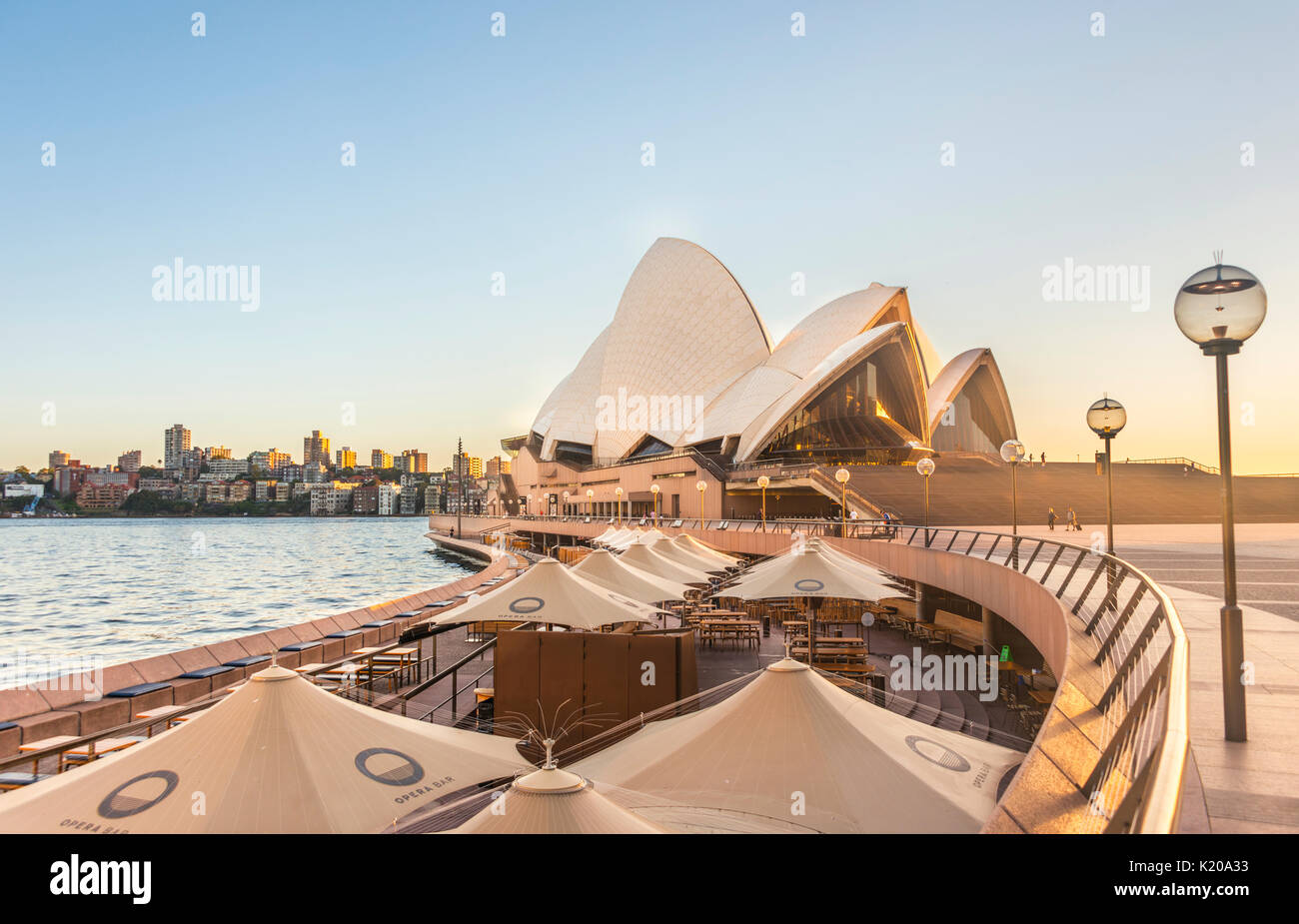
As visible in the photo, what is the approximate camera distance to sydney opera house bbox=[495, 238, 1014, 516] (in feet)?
168

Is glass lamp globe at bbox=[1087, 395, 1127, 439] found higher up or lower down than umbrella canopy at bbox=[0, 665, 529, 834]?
higher up

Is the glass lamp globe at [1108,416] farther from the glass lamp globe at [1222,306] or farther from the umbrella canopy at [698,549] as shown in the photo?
the umbrella canopy at [698,549]

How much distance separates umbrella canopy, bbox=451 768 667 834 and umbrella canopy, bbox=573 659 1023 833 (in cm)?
102

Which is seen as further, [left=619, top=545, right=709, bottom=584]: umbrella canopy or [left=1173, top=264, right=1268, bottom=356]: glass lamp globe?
[left=619, top=545, right=709, bottom=584]: umbrella canopy

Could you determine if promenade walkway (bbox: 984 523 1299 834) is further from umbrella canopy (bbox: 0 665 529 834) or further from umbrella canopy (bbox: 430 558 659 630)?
umbrella canopy (bbox: 430 558 659 630)

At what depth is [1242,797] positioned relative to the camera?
141 inches

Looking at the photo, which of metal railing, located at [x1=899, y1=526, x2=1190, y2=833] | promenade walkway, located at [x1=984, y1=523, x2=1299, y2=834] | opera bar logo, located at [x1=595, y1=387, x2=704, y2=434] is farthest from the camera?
→ opera bar logo, located at [x1=595, y1=387, x2=704, y2=434]

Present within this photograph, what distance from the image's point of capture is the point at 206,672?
13930mm

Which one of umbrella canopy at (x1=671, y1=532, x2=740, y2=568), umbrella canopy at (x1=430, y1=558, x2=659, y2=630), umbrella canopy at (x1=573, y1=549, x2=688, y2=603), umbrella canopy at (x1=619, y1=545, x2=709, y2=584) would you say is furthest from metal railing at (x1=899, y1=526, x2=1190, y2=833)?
umbrella canopy at (x1=671, y1=532, x2=740, y2=568)

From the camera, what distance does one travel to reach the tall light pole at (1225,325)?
4641 millimetres
